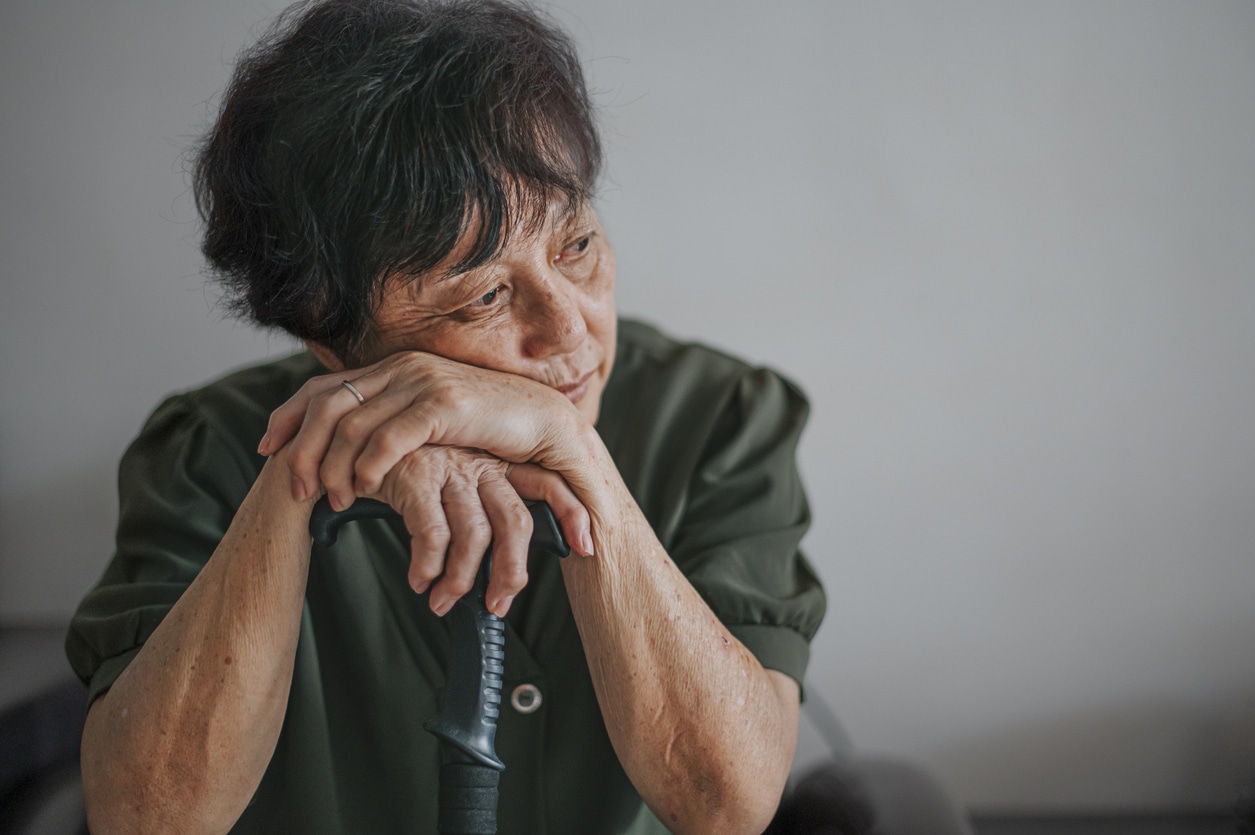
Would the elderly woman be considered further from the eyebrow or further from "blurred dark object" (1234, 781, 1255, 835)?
"blurred dark object" (1234, 781, 1255, 835)

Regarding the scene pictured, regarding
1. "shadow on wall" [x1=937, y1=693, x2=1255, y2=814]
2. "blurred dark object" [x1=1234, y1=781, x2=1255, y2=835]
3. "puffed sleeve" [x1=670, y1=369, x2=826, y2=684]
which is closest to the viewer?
"puffed sleeve" [x1=670, y1=369, x2=826, y2=684]

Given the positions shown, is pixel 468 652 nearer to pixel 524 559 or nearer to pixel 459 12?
pixel 524 559

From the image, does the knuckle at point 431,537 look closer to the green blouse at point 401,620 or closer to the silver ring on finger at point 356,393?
the silver ring on finger at point 356,393

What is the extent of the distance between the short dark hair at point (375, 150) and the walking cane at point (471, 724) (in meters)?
0.26

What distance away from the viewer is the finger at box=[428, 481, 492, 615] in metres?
0.59

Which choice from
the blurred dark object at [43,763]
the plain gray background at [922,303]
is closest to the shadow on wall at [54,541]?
the plain gray background at [922,303]

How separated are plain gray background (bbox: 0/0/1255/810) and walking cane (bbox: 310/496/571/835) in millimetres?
690

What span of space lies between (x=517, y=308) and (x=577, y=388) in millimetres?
102

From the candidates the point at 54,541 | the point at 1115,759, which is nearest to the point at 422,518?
the point at 54,541

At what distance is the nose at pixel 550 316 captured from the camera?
0.70 m

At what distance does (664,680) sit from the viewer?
0.68 metres

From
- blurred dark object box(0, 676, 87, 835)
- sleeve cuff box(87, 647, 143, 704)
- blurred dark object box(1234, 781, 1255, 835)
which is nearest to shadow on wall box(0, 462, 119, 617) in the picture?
blurred dark object box(0, 676, 87, 835)

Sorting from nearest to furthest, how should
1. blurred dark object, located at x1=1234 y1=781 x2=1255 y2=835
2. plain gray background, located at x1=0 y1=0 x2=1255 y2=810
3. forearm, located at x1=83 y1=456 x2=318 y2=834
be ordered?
forearm, located at x1=83 y1=456 x2=318 y2=834 < plain gray background, located at x1=0 y1=0 x2=1255 y2=810 < blurred dark object, located at x1=1234 y1=781 x2=1255 y2=835

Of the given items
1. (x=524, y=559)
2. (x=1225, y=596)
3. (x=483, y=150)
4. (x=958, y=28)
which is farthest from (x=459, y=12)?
(x=1225, y=596)
